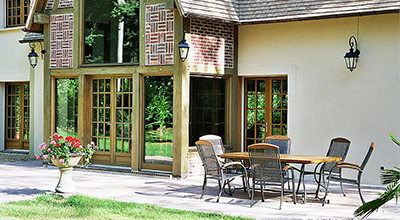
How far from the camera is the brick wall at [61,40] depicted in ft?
45.5

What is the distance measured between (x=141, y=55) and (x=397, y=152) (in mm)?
5959

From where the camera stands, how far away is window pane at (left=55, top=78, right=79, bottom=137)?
45.9ft

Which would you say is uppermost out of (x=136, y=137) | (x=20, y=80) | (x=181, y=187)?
(x=20, y=80)

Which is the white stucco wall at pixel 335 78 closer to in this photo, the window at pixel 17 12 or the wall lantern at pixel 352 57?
the wall lantern at pixel 352 57

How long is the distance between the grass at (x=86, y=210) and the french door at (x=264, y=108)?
5360mm

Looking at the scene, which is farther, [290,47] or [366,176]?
[290,47]

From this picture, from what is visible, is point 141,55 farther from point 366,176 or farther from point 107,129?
point 366,176

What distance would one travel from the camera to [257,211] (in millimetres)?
8328

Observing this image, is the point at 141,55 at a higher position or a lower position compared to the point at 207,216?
higher

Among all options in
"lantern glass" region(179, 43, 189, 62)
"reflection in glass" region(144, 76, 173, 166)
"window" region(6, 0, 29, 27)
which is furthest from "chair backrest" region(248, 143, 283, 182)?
"window" region(6, 0, 29, 27)

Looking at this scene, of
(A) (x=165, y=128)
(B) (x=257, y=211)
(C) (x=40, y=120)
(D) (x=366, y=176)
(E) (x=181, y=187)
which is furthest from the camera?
(C) (x=40, y=120)

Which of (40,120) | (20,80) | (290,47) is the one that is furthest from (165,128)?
(20,80)

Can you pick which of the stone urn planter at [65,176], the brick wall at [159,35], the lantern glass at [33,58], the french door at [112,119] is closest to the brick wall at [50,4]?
the lantern glass at [33,58]

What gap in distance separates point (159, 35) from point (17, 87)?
7.52 metres
